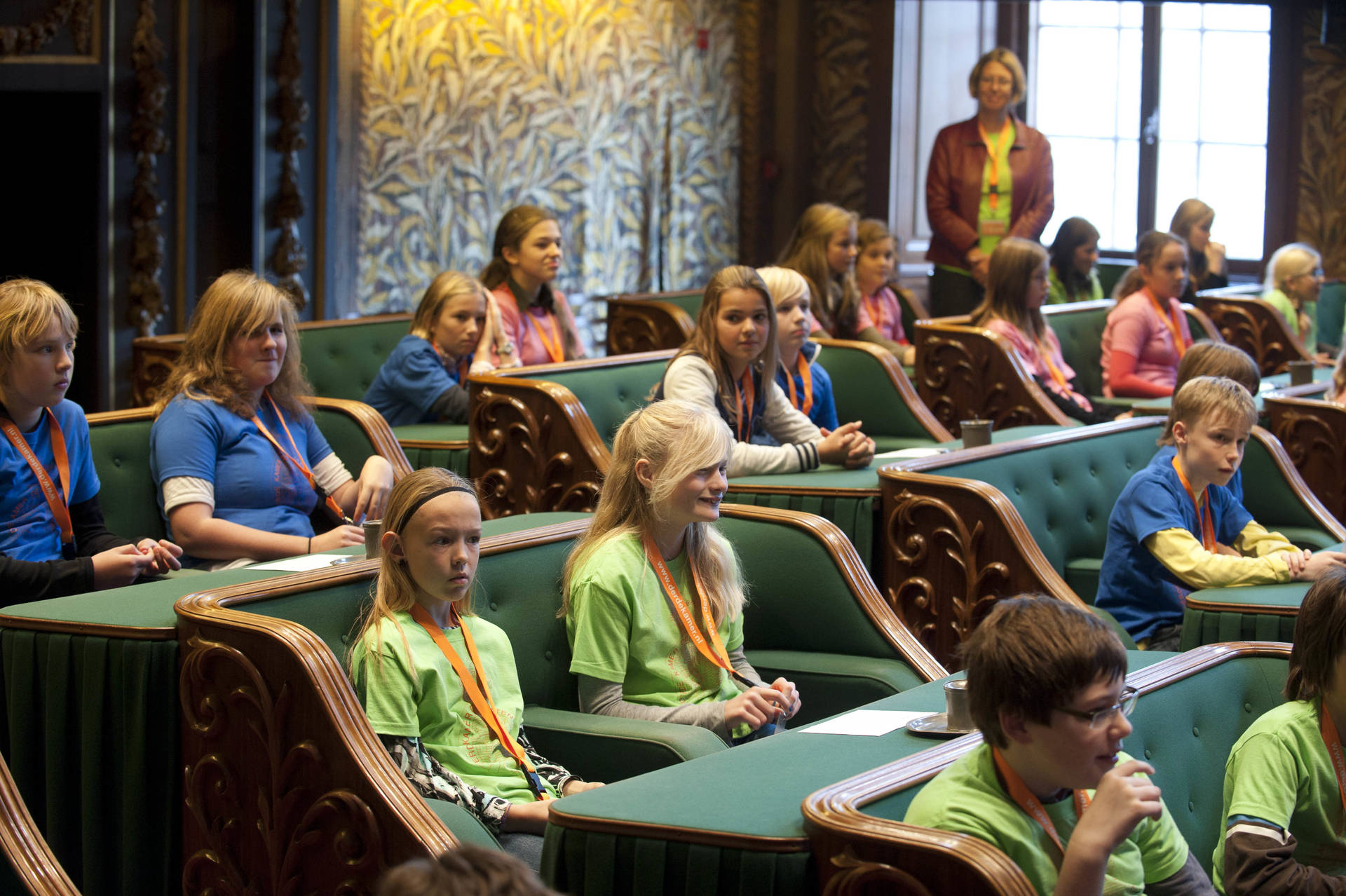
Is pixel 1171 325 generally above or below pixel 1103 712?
above

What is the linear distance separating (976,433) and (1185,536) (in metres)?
0.68

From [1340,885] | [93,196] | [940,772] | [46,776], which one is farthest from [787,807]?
[93,196]

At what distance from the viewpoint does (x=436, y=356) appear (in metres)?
4.95

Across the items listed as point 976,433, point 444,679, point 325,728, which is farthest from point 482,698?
point 976,433

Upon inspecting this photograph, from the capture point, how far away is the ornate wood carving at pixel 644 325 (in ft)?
21.6

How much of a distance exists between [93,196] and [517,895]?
5232mm

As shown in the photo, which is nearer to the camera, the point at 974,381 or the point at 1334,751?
the point at 1334,751

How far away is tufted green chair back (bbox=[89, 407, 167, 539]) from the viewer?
3262mm

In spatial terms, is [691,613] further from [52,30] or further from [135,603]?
[52,30]

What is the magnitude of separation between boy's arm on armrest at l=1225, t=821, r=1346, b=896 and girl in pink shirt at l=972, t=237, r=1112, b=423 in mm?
3750

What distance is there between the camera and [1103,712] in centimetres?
161

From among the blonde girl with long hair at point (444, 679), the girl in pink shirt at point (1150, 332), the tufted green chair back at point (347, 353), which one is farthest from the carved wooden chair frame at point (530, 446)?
the girl in pink shirt at point (1150, 332)

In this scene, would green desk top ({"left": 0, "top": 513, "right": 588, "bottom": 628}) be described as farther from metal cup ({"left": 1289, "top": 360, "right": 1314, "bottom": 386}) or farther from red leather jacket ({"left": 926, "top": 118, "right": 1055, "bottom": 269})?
red leather jacket ({"left": 926, "top": 118, "right": 1055, "bottom": 269})

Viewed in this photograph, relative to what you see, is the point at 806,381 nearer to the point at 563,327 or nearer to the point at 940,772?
the point at 563,327
